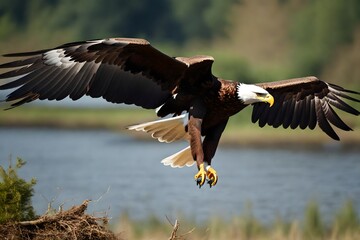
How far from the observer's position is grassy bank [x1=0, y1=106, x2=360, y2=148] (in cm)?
1739

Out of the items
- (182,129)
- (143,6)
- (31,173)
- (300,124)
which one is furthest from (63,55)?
(143,6)

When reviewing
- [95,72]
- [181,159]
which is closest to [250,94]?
[181,159]

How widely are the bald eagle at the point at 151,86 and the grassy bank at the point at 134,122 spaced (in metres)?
9.40

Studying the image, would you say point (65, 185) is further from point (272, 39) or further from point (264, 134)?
point (272, 39)

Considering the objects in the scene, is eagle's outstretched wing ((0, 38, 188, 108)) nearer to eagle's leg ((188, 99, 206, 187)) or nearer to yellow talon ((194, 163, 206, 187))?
eagle's leg ((188, 99, 206, 187))

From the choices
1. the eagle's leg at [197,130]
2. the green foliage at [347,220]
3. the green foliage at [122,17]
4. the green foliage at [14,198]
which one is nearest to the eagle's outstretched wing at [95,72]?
the eagle's leg at [197,130]

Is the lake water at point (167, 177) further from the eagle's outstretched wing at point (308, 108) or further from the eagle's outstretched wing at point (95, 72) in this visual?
the eagle's outstretched wing at point (95, 72)

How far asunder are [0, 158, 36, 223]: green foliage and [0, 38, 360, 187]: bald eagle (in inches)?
20.4

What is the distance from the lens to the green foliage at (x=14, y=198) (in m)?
5.52

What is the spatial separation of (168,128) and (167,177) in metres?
9.08

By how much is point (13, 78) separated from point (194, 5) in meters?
17.3

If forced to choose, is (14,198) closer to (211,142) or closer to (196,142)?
(196,142)

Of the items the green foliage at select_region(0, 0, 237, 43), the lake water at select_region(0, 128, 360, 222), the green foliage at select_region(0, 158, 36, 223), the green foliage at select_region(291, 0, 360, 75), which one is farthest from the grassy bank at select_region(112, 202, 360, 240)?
the green foliage at select_region(0, 0, 237, 43)

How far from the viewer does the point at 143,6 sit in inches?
1027
